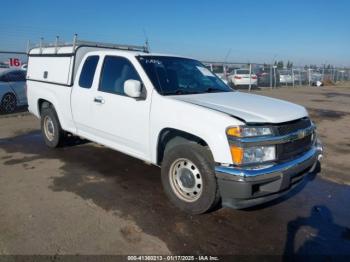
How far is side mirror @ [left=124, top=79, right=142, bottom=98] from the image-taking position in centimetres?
452

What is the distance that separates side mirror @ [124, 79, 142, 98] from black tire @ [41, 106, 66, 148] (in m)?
2.76

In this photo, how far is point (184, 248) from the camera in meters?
3.50

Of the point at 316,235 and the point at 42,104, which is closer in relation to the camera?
the point at 316,235

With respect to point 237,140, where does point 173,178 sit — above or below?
below

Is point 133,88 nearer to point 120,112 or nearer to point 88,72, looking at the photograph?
point 120,112

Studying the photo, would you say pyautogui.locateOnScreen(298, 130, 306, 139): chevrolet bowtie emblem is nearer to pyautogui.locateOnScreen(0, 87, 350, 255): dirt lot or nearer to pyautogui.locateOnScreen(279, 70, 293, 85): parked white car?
pyautogui.locateOnScreen(0, 87, 350, 255): dirt lot

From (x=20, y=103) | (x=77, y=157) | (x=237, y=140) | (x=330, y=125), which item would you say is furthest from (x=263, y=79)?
(x=237, y=140)

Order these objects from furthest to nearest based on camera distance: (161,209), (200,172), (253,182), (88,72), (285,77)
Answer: (285,77)
(88,72)
(161,209)
(200,172)
(253,182)

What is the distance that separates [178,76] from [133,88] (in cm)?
94

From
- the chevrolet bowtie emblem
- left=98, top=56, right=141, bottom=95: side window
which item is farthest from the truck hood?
left=98, top=56, right=141, bottom=95: side window

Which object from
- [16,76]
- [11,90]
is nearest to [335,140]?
[11,90]

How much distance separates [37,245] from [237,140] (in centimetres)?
227

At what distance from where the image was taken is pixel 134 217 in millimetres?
4129

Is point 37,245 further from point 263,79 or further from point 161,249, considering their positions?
point 263,79
